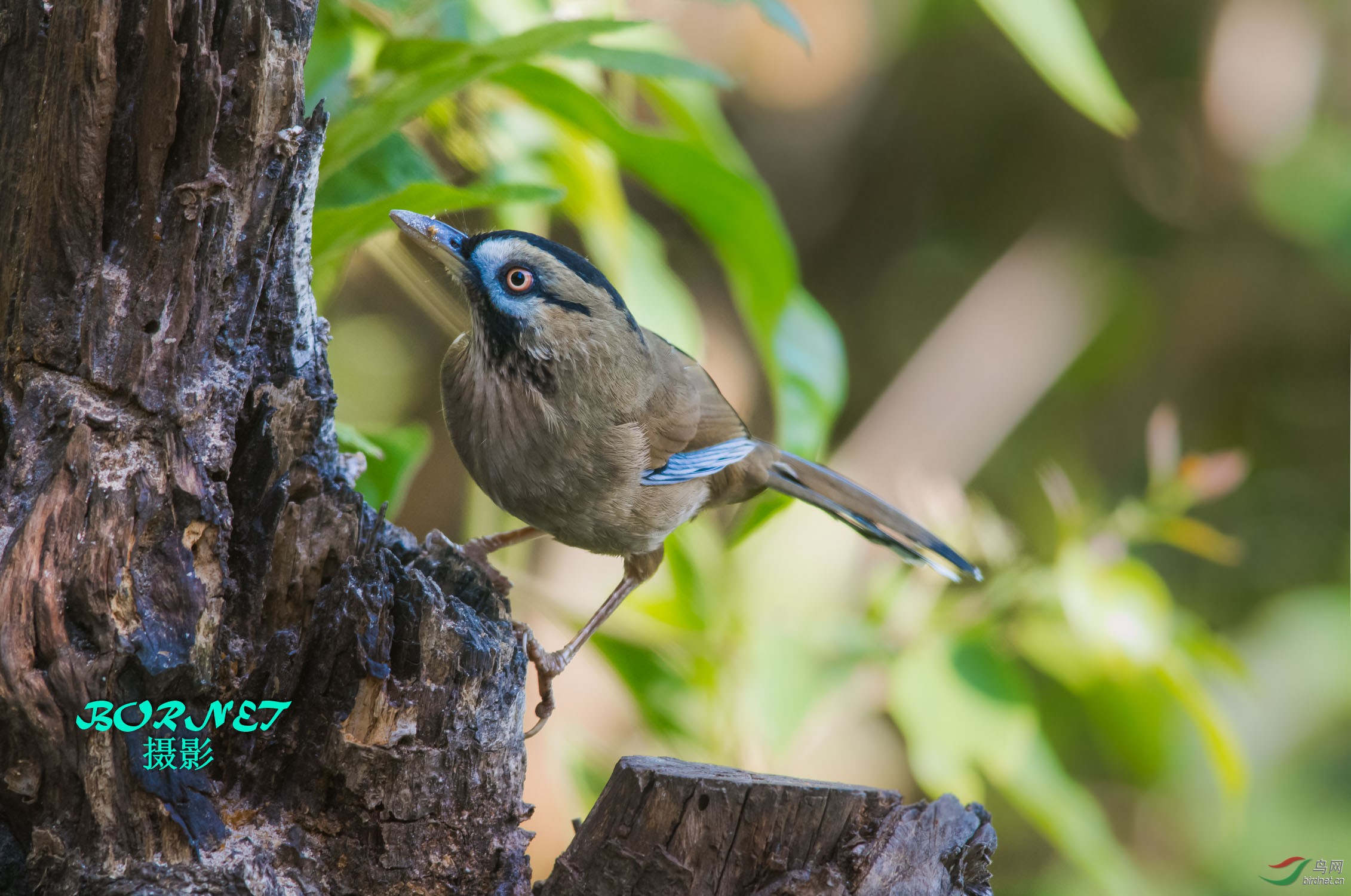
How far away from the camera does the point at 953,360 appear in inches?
237

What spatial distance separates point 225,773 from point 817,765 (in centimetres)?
407

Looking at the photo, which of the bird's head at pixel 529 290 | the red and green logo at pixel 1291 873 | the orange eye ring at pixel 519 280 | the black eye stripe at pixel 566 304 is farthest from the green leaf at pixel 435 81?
the red and green logo at pixel 1291 873

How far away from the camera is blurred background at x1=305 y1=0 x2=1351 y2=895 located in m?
2.92

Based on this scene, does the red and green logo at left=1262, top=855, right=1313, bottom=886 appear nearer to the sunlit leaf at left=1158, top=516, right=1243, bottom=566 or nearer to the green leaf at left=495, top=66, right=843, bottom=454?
the sunlit leaf at left=1158, top=516, right=1243, bottom=566

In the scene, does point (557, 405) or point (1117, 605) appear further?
point (1117, 605)

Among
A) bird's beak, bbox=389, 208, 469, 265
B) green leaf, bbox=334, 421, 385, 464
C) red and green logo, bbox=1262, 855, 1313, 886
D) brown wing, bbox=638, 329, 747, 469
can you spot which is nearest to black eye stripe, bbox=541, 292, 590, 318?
bird's beak, bbox=389, 208, 469, 265

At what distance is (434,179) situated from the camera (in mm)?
2430

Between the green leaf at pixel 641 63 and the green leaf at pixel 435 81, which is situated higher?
the green leaf at pixel 641 63

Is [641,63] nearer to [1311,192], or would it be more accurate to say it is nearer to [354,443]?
[354,443]

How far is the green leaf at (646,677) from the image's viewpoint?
373cm

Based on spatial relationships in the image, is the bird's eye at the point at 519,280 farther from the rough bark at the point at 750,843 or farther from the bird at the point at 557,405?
the rough bark at the point at 750,843

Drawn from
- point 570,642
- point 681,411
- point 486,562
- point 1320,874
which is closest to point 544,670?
point 570,642

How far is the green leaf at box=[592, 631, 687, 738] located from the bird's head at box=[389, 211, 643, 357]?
1.24 meters

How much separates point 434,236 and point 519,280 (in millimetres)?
238
